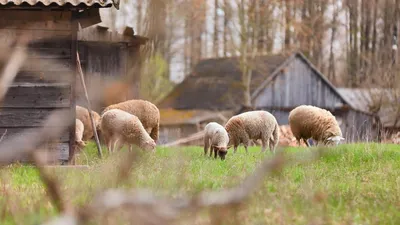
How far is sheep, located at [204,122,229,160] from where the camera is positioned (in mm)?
14147

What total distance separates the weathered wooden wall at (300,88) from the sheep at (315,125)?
86.7 feet

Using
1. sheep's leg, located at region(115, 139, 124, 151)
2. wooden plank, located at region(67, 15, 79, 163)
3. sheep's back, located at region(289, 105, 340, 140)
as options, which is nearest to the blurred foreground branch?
wooden plank, located at region(67, 15, 79, 163)

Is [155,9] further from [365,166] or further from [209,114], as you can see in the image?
[365,166]

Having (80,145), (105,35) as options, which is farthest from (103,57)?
(80,145)

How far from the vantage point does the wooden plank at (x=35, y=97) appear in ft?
42.5

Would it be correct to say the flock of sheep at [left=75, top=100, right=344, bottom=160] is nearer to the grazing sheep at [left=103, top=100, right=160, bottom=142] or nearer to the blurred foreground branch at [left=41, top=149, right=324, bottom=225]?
the grazing sheep at [left=103, top=100, right=160, bottom=142]

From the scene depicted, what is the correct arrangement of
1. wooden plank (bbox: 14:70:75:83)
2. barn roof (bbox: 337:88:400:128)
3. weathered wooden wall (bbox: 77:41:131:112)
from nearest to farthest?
wooden plank (bbox: 14:70:75:83), weathered wooden wall (bbox: 77:41:131:112), barn roof (bbox: 337:88:400:128)

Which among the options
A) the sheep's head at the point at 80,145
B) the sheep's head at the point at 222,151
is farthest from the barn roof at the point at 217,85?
the sheep's head at the point at 222,151

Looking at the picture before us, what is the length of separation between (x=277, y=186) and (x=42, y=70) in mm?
5940

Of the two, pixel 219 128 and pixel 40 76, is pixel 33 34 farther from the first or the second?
pixel 219 128

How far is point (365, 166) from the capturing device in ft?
37.7

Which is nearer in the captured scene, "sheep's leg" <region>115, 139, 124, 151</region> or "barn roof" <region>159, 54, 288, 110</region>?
"sheep's leg" <region>115, 139, 124, 151</region>

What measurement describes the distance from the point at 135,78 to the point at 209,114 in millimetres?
19948

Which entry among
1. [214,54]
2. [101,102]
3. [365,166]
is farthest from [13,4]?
[214,54]
